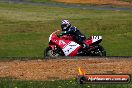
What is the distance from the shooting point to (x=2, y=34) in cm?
3253

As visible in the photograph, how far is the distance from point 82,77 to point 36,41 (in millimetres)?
20073

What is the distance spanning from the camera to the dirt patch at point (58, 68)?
15.8 meters

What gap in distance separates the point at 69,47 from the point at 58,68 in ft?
16.2

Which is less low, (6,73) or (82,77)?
(82,77)

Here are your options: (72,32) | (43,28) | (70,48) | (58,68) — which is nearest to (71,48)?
(70,48)

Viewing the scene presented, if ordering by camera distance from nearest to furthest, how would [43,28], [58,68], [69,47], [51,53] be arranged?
[58,68]
[51,53]
[69,47]
[43,28]

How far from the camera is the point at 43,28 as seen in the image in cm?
3650

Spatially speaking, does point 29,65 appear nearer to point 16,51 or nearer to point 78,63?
point 78,63

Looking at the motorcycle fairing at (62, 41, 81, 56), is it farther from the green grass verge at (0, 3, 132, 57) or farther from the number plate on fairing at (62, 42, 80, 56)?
the green grass verge at (0, 3, 132, 57)

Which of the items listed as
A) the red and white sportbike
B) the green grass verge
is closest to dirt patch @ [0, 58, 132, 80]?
the red and white sportbike

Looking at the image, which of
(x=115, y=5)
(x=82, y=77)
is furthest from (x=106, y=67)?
(x=115, y=5)

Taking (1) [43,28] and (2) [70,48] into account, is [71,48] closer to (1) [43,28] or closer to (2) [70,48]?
(2) [70,48]

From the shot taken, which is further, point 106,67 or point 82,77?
point 106,67

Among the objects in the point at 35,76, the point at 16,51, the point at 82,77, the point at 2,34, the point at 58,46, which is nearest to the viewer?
the point at 82,77
